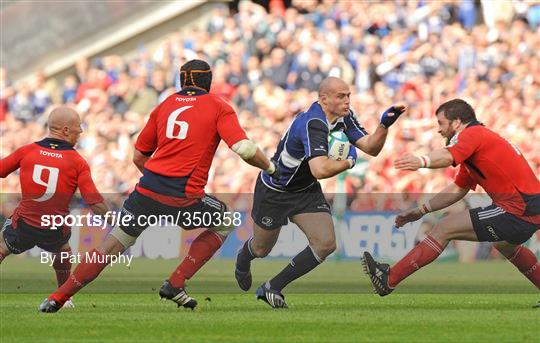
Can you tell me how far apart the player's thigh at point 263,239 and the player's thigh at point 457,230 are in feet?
5.72

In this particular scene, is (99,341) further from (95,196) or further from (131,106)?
(131,106)

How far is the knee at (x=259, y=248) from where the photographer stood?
546 inches

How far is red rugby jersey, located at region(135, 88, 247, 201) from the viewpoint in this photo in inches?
480

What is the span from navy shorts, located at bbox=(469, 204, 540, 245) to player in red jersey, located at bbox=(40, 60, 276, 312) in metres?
2.00

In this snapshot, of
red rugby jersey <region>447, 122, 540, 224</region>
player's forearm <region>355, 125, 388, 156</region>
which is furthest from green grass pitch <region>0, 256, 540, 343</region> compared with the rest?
player's forearm <region>355, 125, 388, 156</region>

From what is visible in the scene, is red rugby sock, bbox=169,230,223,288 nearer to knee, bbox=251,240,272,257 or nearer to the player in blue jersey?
the player in blue jersey

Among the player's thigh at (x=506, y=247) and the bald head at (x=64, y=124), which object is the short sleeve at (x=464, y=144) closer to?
the player's thigh at (x=506, y=247)

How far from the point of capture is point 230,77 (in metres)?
27.0

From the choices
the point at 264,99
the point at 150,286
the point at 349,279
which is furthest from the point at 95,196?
the point at 264,99

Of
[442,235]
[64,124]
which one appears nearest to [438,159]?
[442,235]

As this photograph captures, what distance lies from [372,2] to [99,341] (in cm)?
1810

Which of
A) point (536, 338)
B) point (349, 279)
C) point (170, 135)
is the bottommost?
point (349, 279)

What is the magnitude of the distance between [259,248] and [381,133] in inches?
78.8
